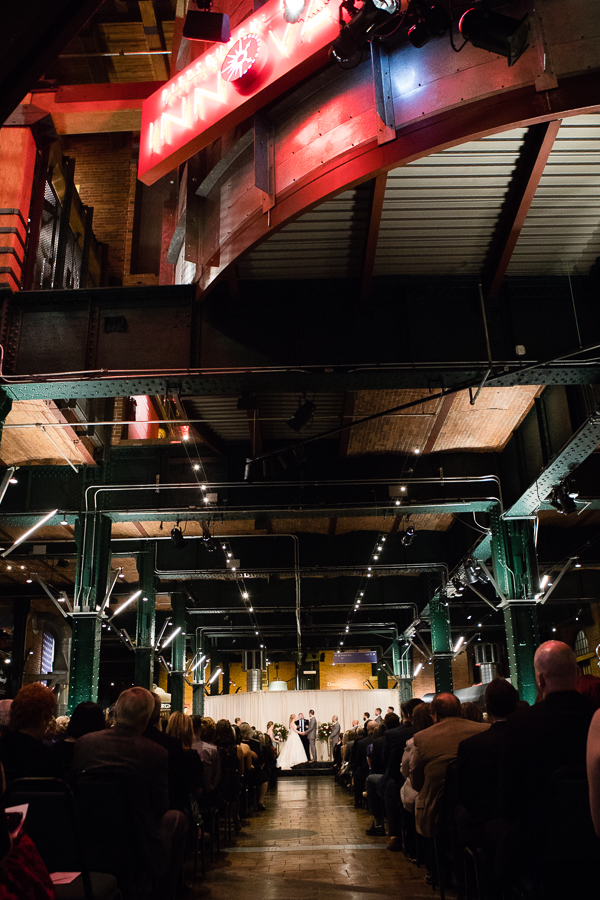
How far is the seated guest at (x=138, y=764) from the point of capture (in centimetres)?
394

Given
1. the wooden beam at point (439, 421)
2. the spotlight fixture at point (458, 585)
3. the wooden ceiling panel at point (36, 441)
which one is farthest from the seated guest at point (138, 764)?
the spotlight fixture at point (458, 585)

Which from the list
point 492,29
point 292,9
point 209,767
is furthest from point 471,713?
point 292,9

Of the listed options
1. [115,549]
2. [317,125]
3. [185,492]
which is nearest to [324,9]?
[317,125]

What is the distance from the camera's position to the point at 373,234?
6.81 metres

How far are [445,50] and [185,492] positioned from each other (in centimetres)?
898

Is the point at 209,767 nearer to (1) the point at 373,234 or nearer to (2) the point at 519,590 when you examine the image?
(1) the point at 373,234

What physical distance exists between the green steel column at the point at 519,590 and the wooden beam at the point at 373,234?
6664mm

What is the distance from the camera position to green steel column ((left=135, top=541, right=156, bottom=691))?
16484 millimetres

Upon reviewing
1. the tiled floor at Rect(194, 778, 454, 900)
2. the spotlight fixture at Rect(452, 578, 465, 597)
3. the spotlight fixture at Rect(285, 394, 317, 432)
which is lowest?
the tiled floor at Rect(194, 778, 454, 900)

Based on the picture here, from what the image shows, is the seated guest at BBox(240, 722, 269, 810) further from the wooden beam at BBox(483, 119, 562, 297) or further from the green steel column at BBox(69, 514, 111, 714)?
the wooden beam at BBox(483, 119, 562, 297)

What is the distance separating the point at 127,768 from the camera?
400 centimetres

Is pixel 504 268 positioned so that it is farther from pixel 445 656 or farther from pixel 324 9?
pixel 445 656

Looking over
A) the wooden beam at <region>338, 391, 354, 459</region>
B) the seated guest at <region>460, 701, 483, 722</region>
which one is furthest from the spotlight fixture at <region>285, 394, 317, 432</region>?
the seated guest at <region>460, 701, 483, 722</region>

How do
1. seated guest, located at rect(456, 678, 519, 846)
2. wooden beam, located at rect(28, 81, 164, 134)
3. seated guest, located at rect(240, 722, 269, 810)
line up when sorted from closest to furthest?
seated guest, located at rect(456, 678, 519, 846)
wooden beam, located at rect(28, 81, 164, 134)
seated guest, located at rect(240, 722, 269, 810)
